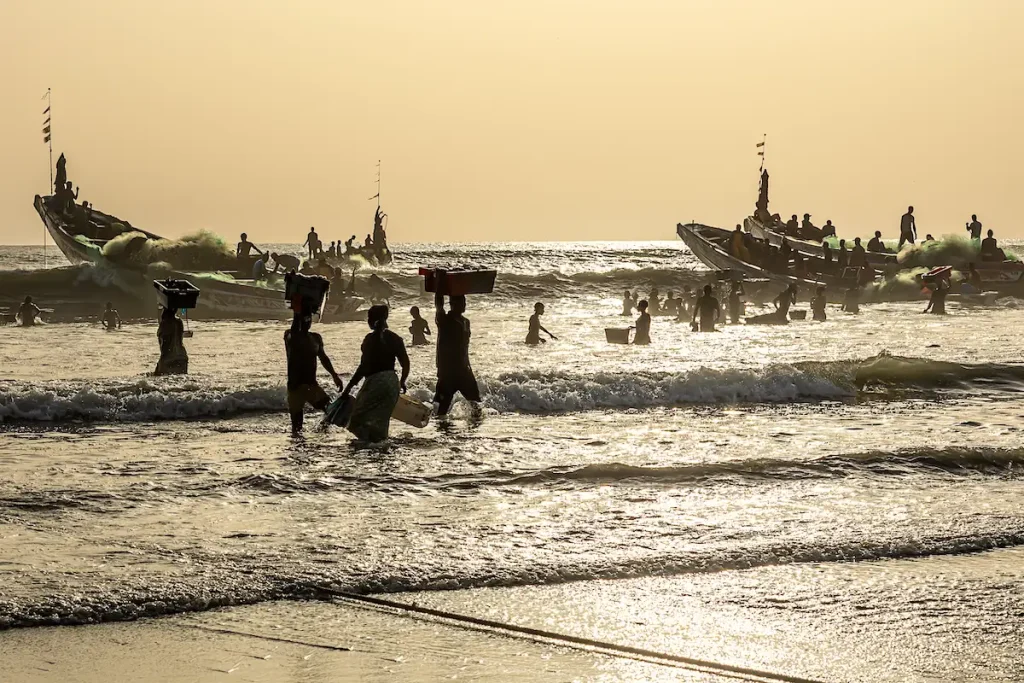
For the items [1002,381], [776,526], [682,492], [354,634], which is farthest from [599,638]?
[1002,381]

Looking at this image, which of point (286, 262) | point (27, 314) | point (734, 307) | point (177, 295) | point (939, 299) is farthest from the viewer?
point (286, 262)

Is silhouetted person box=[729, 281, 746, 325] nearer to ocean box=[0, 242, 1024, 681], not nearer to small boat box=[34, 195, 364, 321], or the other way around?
small boat box=[34, 195, 364, 321]

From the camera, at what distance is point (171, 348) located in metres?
17.9

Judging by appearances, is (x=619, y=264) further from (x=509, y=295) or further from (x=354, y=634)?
(x=354, y=634)

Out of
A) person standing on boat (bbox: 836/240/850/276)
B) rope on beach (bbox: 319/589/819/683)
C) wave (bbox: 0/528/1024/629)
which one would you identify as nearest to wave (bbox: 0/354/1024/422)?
wave (bbox: 0/528/1024/629)

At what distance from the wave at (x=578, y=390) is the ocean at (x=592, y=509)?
0.05 metres

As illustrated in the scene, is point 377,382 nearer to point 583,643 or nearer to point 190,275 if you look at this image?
point 583,643

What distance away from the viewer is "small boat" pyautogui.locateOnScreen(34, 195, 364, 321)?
3638cm

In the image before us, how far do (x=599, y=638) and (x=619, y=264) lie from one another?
3164 inches

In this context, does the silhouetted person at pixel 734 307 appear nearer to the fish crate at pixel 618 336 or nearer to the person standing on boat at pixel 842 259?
the fish crate at pixel 618 336

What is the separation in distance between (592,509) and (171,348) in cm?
1111

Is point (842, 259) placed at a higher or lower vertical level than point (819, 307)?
higher

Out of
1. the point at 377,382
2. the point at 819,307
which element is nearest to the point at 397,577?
the point at 377,382

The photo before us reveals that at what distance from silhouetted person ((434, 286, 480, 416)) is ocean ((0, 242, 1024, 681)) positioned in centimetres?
57
